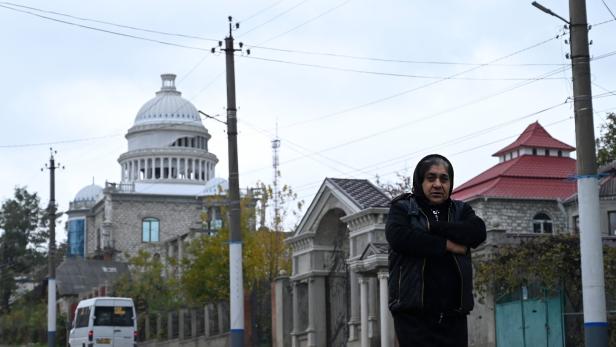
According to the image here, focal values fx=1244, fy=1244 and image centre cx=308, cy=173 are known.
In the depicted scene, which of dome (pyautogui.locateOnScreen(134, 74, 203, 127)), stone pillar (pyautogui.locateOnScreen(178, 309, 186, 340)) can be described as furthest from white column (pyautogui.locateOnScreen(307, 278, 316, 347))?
dome (pyautogui.locateOnScreen(134, 74, 203, 127))

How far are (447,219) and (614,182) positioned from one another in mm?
49312

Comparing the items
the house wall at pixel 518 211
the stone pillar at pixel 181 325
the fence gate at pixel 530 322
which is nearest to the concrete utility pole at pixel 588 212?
the fence gate at pixel 530 322

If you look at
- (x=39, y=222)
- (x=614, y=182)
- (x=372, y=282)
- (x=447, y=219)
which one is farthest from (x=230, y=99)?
(x=39, y=222)

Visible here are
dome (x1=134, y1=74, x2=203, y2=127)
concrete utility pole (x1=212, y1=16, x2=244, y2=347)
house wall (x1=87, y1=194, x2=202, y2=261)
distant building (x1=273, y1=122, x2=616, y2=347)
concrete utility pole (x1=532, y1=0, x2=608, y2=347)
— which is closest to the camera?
concrete utility pole (x1=532, y1=0, x2=608, y2=347)

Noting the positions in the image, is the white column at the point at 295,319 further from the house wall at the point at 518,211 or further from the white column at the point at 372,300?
the house wall at the point at 518,211

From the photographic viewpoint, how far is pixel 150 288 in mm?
60906

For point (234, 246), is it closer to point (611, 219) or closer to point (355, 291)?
point (355, 291)

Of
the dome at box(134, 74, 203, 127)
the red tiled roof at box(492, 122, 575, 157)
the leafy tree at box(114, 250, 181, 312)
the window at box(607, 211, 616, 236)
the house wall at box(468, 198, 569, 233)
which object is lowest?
the leafy tree at box(114, 250, 181, 312)

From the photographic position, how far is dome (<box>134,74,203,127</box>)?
360 ft

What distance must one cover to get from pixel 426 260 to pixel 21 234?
10576 cm

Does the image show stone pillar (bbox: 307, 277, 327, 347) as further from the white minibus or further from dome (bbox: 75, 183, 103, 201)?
dome (bbox: 75, 183, 103, 201)

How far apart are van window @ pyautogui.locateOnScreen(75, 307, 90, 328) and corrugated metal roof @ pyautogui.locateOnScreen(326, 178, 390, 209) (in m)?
12.0

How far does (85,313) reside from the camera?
43656 mm

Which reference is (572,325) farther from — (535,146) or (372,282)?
(535,146)
